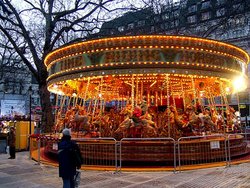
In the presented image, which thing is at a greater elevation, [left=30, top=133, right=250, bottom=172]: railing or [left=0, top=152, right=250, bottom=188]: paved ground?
[left=30, top=133, right=250, bottom=172]: railing

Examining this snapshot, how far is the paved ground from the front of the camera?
8.49 meters

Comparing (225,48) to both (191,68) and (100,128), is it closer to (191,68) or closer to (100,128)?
(191,68)

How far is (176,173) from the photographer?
10047mm

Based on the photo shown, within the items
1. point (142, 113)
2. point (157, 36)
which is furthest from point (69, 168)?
point (157, 36)

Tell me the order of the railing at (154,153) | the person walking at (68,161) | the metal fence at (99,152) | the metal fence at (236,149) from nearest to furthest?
the person walking at (68,161), the railing at (154,153), the metal fence at (99,152), the metal fence at (236,149)

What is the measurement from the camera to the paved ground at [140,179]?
849 cm

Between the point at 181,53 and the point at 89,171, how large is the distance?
5911mm

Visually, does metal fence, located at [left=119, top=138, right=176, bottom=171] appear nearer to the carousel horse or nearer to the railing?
the railing

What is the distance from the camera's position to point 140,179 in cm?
921

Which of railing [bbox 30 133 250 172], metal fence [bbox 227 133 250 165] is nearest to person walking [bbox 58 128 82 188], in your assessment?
railing [bbox 30 133 250 172]

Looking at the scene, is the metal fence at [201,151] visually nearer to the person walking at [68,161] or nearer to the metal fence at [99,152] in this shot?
the metal fence at [99,152]

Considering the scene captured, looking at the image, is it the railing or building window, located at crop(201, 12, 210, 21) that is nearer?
the railing

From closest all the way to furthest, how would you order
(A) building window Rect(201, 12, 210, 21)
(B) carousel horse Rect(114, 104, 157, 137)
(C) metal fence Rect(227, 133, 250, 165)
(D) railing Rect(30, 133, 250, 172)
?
1. (D) railing Rect(30, 133, 250, 172)
2. (B) carousel horse Rect(114, 104, 157, 137)
3. (C) metal fence Rect(227, 133, 250, 165)
4. (A) building window Rect(201, 12, 210, 21)

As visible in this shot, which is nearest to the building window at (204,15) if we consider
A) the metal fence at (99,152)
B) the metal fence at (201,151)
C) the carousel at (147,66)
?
the carousel at (147,66)
